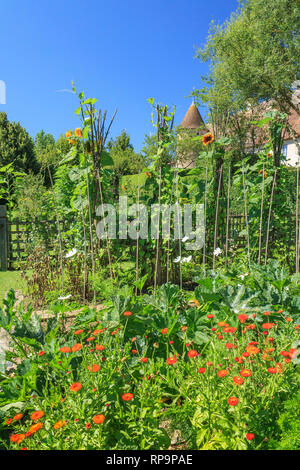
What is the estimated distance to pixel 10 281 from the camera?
5.43 m

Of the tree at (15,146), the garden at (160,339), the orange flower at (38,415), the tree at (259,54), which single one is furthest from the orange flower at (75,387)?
the tree at (15,146)

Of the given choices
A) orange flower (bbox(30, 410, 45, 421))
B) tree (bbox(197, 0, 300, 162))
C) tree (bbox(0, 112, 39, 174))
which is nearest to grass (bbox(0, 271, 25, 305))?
orange flower (bbox(30, 410, 45, 421))

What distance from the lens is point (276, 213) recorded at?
4.61m

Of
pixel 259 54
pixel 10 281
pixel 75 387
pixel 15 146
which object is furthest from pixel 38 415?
pixel 15 146

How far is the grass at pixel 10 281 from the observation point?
15.8ft

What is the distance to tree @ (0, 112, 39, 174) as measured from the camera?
19688 millimetres

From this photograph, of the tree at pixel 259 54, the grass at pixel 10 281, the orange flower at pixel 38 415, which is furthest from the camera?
the tree at pixel 259 54

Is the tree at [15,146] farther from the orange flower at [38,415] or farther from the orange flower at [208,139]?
the orange flower at [38,415]

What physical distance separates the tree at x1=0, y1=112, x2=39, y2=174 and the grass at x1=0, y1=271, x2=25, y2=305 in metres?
14.9

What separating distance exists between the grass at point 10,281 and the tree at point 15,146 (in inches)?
588

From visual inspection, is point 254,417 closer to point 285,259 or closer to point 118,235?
point 118,235

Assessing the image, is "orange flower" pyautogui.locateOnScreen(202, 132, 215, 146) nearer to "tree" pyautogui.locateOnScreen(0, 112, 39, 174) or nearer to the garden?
the garden
